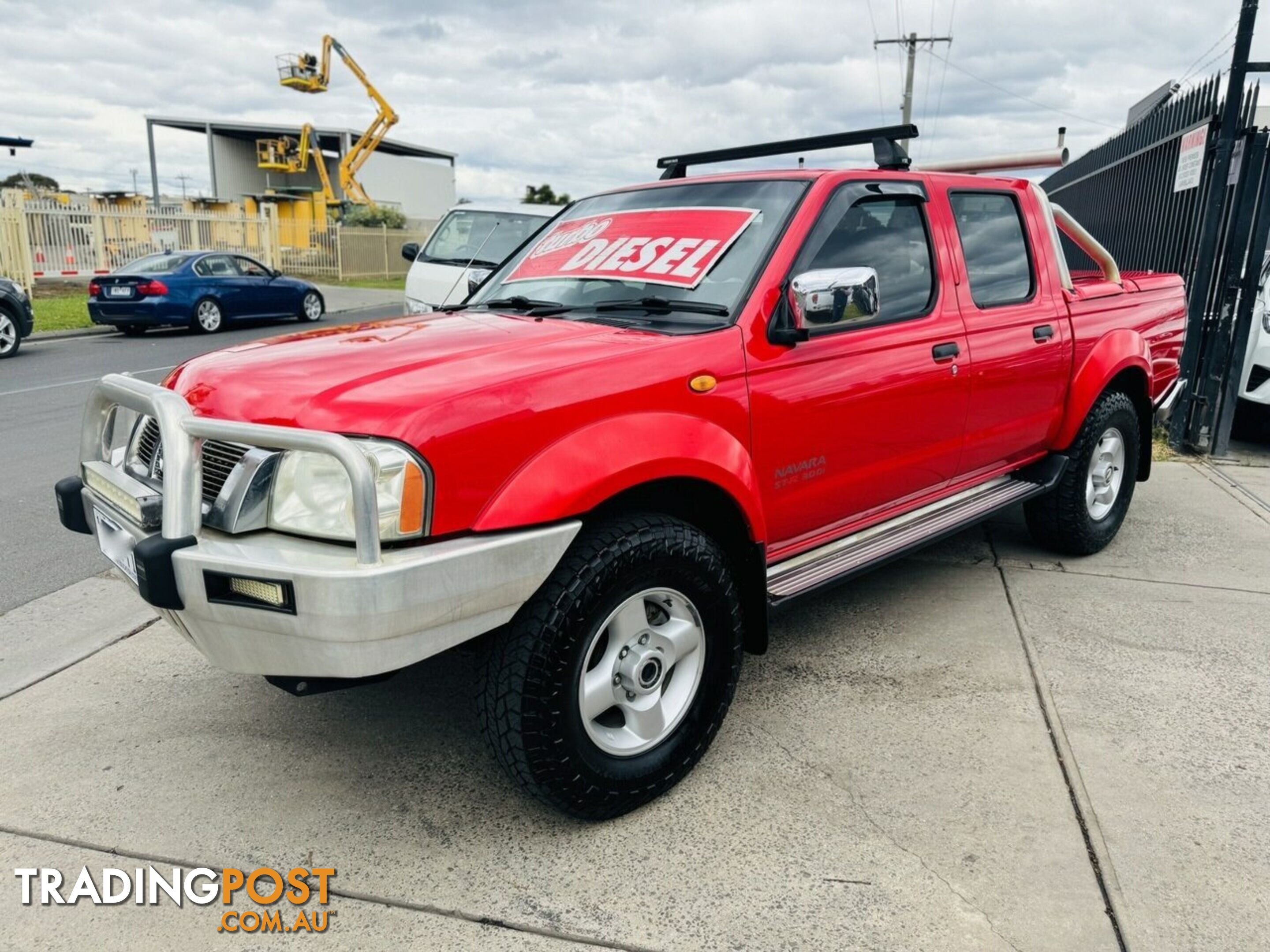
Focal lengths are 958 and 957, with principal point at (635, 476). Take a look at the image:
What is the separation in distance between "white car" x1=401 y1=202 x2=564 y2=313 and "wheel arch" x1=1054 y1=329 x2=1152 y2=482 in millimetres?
6560

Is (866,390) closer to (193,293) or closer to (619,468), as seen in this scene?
(619,468)

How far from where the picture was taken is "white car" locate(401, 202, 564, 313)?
10.2m

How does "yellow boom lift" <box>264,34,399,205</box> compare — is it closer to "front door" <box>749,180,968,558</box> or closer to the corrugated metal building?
the corrugated metal building

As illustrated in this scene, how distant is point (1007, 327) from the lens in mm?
4137

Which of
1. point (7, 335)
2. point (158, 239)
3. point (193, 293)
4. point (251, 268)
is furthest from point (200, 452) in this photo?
point (158, 239)

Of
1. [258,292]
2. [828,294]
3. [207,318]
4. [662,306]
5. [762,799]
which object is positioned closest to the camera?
[762,799]

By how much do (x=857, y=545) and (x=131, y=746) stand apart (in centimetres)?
262

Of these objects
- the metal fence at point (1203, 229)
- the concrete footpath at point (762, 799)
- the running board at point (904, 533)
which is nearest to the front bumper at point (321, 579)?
the concrete footpath at point (762, 799)

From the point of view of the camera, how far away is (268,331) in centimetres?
1681

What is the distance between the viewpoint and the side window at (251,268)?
16.9m

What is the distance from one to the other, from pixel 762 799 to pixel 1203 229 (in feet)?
21.3

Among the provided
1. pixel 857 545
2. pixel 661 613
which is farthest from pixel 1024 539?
pixel 661 613

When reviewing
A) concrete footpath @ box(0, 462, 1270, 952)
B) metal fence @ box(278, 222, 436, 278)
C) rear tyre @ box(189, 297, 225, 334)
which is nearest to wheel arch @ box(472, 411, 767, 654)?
concrete footpath @ box(0, 462, 1270, 952)

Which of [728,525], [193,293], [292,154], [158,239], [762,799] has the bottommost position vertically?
[762,799]
